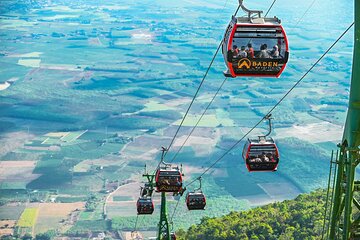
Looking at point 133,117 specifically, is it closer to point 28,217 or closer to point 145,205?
point 28,217

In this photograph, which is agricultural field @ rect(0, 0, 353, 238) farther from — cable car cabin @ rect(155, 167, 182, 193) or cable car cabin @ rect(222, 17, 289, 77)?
cable car cabin @ rect(222, 17, 289, 77)

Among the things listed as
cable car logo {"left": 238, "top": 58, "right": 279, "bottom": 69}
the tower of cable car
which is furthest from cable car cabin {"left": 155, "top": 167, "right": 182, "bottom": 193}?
the tower of cable car

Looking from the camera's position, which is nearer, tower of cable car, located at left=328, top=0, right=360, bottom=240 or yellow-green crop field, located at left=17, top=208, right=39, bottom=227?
tower of cable car, located at left=328, top=0, right=360, bottom=240

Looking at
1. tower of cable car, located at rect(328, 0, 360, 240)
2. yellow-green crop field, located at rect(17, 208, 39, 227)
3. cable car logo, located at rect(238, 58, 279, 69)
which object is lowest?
tower of cable car, located at rect(328, 0, 360, 240)

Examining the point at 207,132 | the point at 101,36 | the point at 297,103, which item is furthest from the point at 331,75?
the point at 101,36

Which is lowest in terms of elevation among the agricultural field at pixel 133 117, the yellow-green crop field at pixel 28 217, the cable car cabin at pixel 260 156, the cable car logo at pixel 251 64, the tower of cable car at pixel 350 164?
the tower of cable car at pixel 350 164

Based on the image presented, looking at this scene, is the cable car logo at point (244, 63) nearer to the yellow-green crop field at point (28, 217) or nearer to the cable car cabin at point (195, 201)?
the cable car cabin at point (195, 201)

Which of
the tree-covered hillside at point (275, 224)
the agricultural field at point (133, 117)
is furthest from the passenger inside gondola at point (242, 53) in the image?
the agricultural field at point (133, 117)

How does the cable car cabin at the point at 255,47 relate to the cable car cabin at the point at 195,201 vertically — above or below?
above
